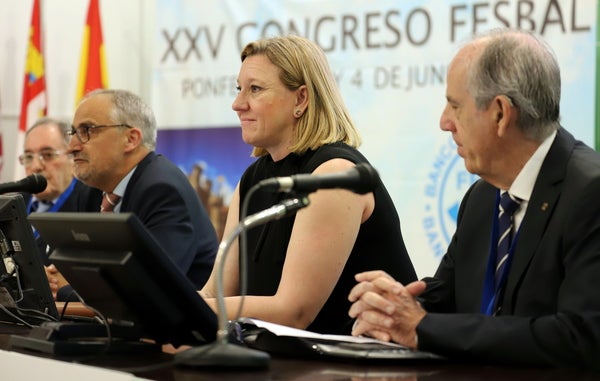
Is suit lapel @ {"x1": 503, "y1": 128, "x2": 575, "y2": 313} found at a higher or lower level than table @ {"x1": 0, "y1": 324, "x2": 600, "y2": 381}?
higher

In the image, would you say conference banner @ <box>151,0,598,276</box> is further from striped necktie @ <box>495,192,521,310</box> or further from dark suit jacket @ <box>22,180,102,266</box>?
striped necktie @ <box>495,192,521,310</box>

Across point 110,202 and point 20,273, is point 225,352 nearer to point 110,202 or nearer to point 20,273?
point 20,273

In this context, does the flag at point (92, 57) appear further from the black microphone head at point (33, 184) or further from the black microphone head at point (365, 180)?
the black microphone head at point (365, 180)

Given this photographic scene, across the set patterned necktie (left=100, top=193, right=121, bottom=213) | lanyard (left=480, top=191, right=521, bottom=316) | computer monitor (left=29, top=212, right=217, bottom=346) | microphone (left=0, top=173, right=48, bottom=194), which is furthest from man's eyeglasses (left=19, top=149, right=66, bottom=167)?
lanyard (left=480, top=191, right=521, bottom=316)

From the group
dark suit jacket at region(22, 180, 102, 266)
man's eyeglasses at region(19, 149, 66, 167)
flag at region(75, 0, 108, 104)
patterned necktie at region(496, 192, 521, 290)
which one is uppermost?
flag at region(75, 0, 108, 104)

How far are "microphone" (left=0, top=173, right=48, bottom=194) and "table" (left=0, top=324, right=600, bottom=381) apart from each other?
0.91 metres

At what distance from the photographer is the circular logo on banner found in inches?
188

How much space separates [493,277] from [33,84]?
483 centimetres

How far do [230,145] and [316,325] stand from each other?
9.68ft

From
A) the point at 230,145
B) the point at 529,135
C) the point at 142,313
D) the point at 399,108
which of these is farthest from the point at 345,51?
the point at 142,313

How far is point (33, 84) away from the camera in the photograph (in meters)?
6.59

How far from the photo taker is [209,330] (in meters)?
2.10

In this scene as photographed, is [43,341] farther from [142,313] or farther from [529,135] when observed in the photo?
[529,135]

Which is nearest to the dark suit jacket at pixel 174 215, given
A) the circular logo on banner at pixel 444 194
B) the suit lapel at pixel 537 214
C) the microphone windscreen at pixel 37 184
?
the microphone windscreen at pixel 37 184
